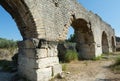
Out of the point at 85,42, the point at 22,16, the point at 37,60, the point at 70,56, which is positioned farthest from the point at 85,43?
the point at 37,60

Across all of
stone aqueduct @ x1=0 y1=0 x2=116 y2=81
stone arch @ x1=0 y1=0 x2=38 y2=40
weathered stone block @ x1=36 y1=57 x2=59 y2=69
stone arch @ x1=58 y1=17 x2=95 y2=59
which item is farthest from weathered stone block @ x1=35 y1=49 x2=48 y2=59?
stone arch @ x1=58 y1=17 x2=95 y2=59

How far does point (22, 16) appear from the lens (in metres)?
6.76

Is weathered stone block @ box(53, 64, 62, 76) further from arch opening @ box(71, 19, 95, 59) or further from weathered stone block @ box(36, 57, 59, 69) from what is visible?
arch opening @ box(71, 19, 95, 59)

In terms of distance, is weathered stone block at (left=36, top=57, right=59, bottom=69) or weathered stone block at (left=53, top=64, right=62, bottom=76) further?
weathered stone block at (left=53, top=64, right=62, bottom=76)

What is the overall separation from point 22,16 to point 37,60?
5.65 feet

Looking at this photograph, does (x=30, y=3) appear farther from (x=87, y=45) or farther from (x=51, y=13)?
(x=87, y=45)

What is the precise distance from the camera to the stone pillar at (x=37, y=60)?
632cm

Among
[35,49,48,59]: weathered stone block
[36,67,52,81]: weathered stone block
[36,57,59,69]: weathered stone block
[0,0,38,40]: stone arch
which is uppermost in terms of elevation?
[0,0,38,40]: stone arch

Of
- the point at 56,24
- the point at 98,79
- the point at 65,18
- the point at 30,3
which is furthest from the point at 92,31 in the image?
the point at 30,3

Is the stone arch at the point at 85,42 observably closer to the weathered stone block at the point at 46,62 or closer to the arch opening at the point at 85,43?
the arch opening at the point at 85,43

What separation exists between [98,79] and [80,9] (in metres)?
5.65

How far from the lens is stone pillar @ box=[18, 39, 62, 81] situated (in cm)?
632

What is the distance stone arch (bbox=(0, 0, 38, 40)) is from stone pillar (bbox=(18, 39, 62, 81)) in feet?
1.36

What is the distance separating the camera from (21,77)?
685cm
